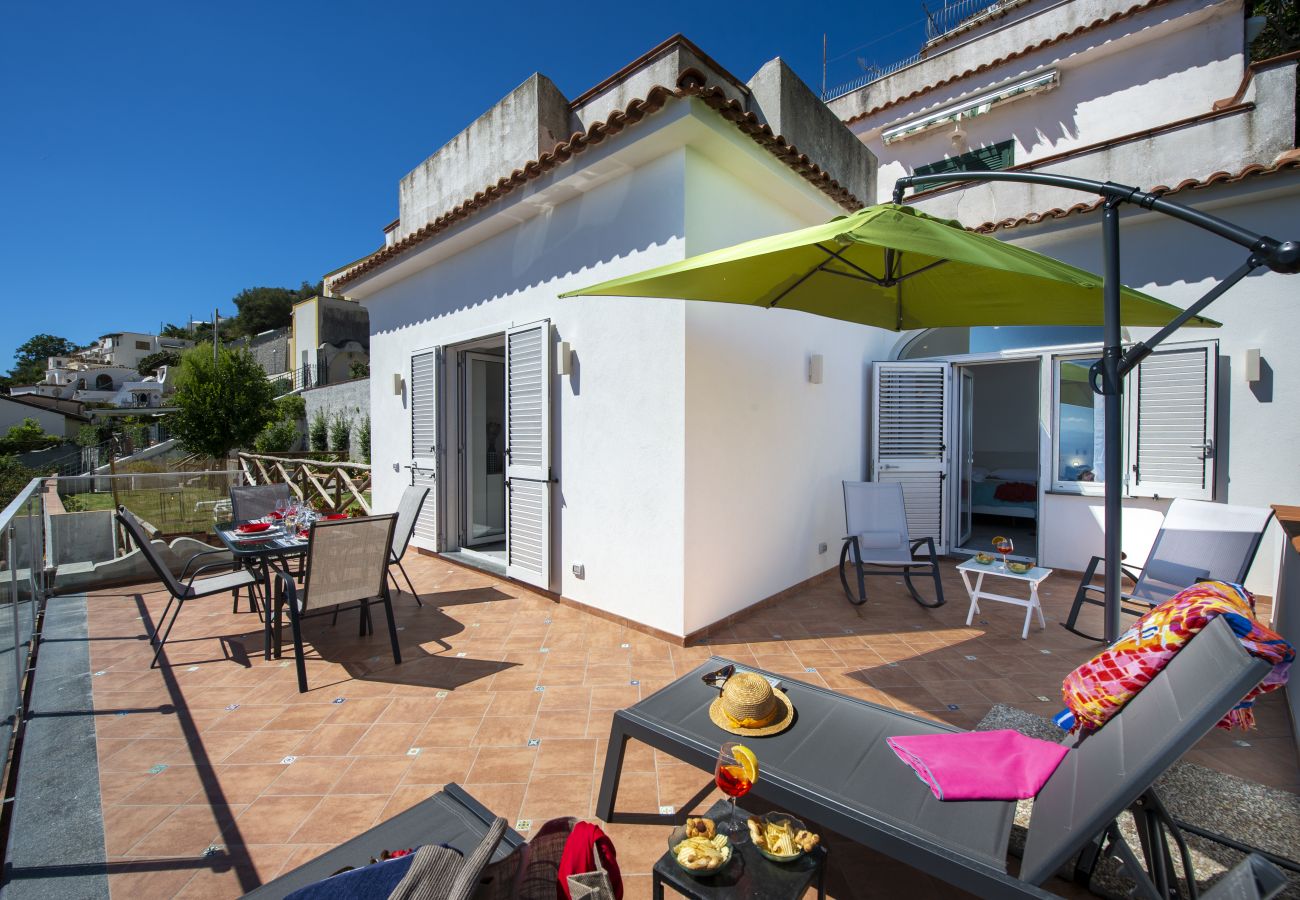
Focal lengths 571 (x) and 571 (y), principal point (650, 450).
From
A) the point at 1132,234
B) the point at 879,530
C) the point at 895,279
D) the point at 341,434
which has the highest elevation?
the point at 1132,234

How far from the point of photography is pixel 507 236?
5605 millimetres

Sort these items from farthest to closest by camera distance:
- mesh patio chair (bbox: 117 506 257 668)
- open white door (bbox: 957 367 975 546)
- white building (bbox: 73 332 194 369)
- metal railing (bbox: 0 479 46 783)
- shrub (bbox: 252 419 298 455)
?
white building (bbox: 73 332 194 369)
shrub (bbox: 252 419 298 455)
open white door (bbox: 957 367 975 546)
mesh patio chair (bbox: 117 506 257 668)
metal railing (bbox: 0 479 46 783)

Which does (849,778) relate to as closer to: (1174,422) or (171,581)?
(171,581)

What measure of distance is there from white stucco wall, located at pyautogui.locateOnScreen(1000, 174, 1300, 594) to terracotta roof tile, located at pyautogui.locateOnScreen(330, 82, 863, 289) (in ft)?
9.53

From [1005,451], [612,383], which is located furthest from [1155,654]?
[1005,451]

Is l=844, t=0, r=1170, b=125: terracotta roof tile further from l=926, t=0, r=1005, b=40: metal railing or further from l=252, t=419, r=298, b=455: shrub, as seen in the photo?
l=252, t=419, r=298, b=455: shrub

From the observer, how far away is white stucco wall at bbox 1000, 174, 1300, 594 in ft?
16.0

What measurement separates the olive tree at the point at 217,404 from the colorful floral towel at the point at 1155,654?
27.3 metres

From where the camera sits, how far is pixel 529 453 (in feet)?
17.5

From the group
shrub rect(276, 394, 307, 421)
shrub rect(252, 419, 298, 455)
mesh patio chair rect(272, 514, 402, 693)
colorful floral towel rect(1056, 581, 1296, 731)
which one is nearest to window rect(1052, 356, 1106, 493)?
colorful floral towel rect(1056, 581, 1296, 731)

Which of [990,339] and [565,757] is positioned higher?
[990,339]

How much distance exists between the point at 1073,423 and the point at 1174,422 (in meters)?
0.89

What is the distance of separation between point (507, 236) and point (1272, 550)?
7518mm

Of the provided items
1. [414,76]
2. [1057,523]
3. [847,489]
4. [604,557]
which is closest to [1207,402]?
[1057,523]
